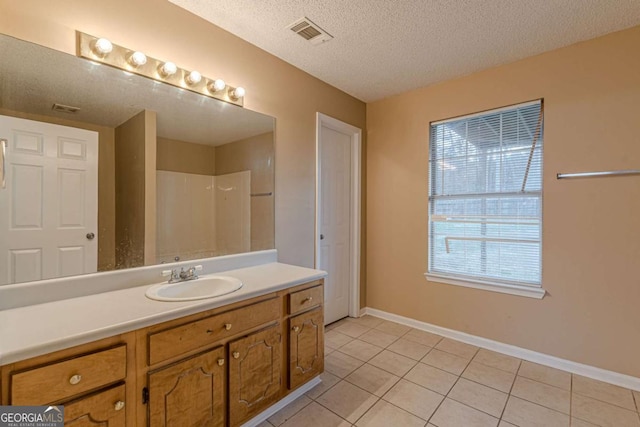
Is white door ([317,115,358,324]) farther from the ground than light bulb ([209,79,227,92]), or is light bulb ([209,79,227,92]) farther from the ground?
light bulb ([209,79,227,92])

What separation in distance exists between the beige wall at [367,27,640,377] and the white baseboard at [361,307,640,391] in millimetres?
45

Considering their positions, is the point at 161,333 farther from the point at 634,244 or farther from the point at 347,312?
the point at 634,244

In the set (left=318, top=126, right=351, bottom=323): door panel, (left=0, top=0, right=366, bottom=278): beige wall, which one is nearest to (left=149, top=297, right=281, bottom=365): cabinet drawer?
(left=0, top=0, right=366, bottom=278): beige wall

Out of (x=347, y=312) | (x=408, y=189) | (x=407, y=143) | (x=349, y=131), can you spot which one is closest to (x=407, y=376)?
(x=347, y=312)

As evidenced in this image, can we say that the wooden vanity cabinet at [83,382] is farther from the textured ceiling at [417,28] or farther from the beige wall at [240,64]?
the textured ceiling at [417,28]

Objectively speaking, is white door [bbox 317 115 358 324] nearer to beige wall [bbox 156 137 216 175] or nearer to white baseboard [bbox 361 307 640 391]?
white baseboard [bbox 361 307 640 391]

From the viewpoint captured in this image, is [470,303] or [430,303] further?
[430,303]

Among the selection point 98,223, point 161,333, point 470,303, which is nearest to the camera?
point 161,333

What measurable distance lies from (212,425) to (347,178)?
245 cm

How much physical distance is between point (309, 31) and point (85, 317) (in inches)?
81.9

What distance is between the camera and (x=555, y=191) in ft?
7.20

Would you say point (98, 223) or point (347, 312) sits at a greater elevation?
point (98, 223)

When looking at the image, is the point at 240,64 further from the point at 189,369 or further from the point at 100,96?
the point at 189,369

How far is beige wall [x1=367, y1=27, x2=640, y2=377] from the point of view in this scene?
195cm
